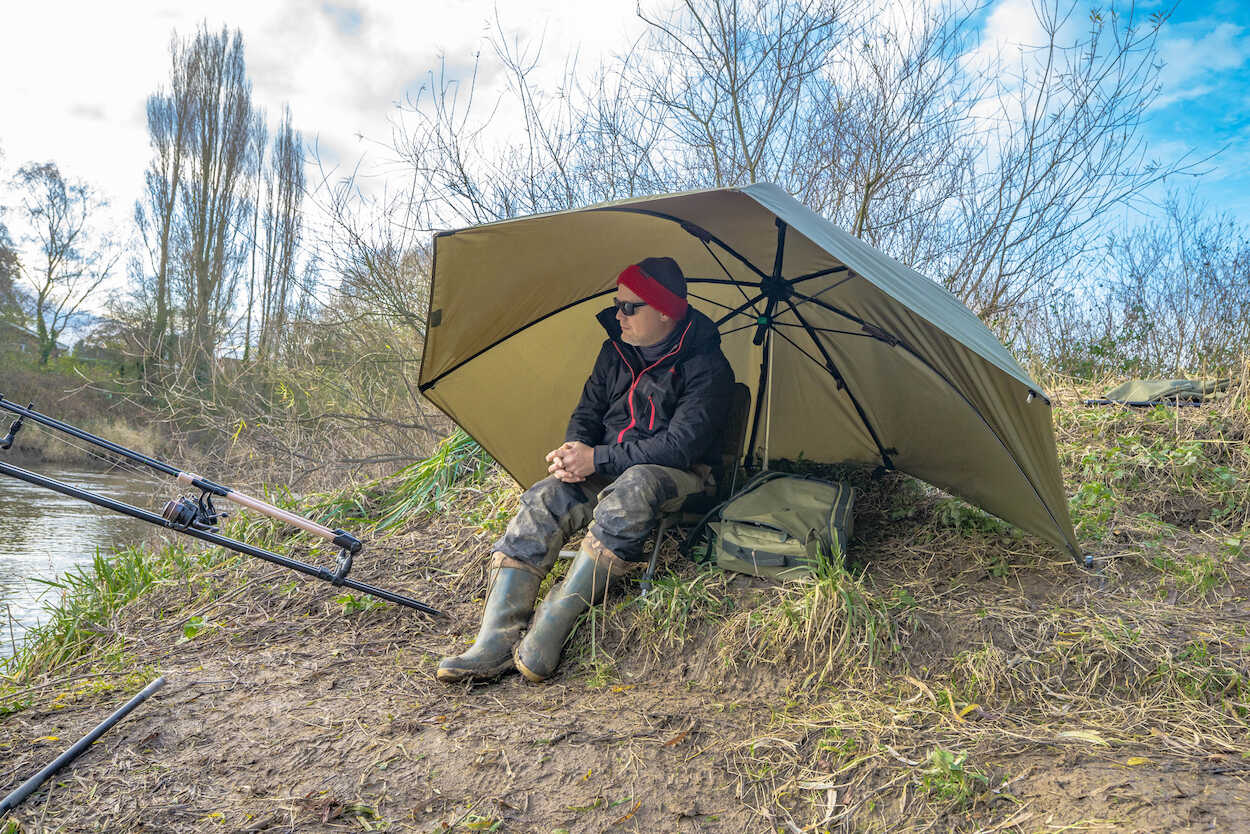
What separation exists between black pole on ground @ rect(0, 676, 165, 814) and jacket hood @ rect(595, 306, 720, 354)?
7.31 ft

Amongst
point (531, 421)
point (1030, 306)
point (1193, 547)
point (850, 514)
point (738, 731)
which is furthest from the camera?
point (1030, 306)

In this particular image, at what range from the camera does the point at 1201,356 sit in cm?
668

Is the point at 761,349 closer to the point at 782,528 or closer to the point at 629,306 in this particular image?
the point at 629,306

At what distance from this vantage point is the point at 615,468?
2955 millimetres

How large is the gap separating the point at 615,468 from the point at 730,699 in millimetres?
995

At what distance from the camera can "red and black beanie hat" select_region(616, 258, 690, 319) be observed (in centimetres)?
304

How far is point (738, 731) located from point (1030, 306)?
5.43 meters

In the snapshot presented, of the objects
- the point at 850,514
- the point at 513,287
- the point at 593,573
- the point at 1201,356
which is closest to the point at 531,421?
the point at 513,287

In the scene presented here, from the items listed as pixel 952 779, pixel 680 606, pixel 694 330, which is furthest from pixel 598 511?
pixel 952 779

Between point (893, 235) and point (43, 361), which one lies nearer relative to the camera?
point (893, 235)

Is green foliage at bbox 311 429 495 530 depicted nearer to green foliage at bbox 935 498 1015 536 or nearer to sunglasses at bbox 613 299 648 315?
sunglasses at bbox 613 299 648 315

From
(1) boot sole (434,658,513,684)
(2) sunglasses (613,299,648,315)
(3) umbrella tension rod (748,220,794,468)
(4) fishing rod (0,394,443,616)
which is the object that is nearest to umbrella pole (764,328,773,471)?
(3) umbrella tension rod (748,220,794,468)

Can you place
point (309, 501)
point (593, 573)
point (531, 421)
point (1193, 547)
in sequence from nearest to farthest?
point (593, 573) → point (1193, 547) → point (531, 421) → point (309, 501)

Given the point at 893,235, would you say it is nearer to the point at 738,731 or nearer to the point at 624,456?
the point at 624,456
